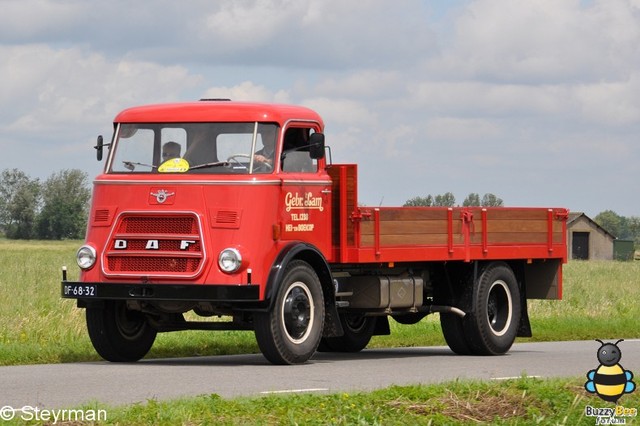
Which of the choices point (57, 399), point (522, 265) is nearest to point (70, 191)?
point (522, 265)

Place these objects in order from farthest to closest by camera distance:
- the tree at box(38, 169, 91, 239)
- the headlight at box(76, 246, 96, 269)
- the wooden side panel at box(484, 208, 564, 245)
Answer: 1. the tree at box(38, 169, 91, 239)
2. the wooden side panel at box(484, 208, 564, 245)
3. the headlight at box(76, 246, 96, 269)

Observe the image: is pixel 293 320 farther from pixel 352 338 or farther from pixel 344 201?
pixel 352 338

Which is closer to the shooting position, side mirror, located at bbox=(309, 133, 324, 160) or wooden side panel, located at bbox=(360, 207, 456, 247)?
side mirror, located at bbox=(309, 133, 324, 160)

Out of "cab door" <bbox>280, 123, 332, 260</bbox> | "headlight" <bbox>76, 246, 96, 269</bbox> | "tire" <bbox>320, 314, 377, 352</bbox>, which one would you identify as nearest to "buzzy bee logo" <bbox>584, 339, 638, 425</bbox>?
"cab door" <bbox>280, 123, 332, 260</bbox>

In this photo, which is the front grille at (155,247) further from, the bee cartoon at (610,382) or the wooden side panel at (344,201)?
the bee cartoon at (610,382)

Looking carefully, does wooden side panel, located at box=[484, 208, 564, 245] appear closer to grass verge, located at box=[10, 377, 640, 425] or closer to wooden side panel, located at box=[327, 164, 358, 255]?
wooden side panel, located at box=[327, 164, 358, 255]

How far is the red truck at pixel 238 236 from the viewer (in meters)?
15.7

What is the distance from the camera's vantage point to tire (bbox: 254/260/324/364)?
15633 millimetres

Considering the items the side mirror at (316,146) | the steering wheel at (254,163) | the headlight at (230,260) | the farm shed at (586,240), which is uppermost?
the farm shed at (586,240)

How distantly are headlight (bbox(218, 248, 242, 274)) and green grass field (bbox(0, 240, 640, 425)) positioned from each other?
9.03 ft

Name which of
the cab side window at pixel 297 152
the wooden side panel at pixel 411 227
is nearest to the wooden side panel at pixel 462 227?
the wooden side panel at pixel 411 227

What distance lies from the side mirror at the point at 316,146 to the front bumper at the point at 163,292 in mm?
1956

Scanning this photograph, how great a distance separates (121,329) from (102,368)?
159 cm

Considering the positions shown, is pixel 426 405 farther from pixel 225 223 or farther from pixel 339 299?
pixel 339 299
